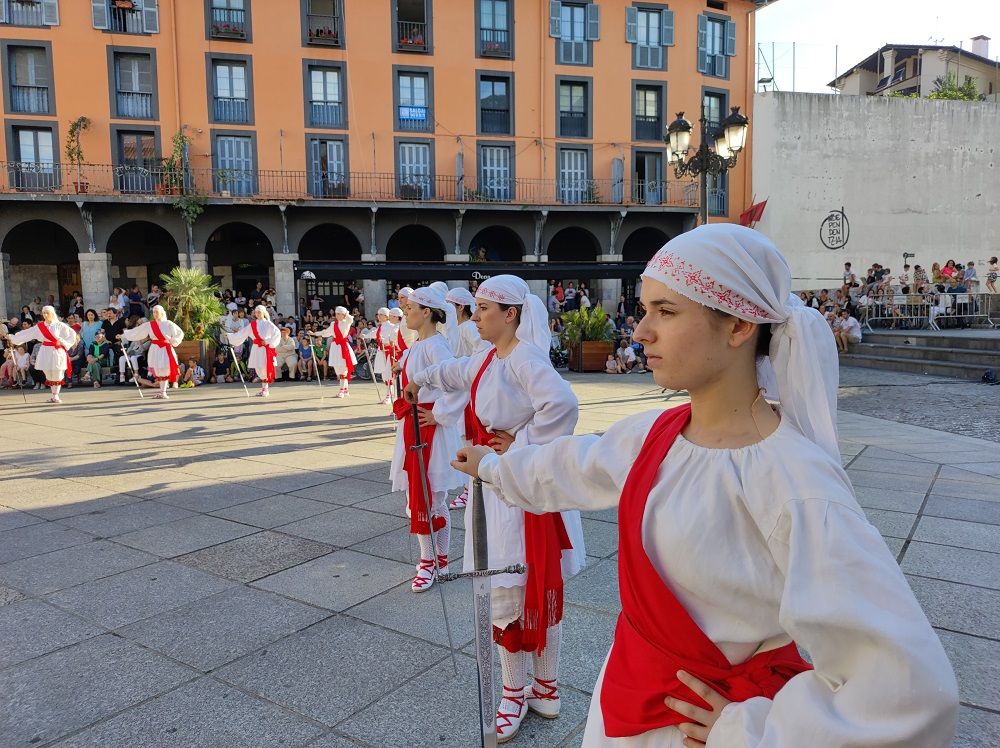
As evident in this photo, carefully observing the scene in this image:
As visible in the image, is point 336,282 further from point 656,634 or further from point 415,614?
point 656,634

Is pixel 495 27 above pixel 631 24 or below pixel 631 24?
below

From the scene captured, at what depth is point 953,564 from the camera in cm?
481

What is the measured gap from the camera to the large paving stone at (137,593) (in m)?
4.27

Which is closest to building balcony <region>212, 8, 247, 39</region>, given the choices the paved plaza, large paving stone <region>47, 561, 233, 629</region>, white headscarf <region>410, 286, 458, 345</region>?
the paved plaza

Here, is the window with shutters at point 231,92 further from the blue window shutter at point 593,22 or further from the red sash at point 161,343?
the red sash at point 161,343

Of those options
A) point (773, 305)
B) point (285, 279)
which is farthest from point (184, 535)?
point (285, 279)

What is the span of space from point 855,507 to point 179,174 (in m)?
28.7

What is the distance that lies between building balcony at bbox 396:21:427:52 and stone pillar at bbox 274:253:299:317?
935 cm

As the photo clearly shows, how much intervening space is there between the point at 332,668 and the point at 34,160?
29.0 meters

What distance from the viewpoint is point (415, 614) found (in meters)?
4.21

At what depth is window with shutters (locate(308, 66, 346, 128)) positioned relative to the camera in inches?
1096

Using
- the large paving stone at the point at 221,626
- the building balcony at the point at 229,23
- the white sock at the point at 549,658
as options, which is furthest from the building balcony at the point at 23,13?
the white sock at the point at 549,658

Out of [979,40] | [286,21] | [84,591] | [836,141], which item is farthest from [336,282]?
[979,40]

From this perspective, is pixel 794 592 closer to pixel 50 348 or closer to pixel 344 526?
pixel 344 526
